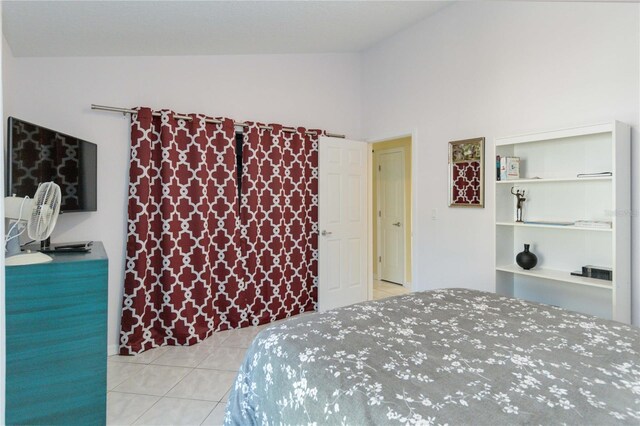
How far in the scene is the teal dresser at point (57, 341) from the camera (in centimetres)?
169

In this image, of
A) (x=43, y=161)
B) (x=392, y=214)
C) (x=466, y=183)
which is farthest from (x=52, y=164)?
(x=392, y=214)

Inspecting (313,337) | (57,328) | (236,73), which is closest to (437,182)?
(236,73)

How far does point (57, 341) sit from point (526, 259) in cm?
289

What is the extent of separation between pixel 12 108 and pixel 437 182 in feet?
11.3

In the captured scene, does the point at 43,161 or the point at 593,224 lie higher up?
the point at 43,161

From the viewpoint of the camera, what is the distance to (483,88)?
3135 mm

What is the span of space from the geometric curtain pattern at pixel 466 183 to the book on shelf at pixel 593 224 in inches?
33.4

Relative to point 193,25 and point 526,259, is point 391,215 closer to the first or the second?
point 526,259

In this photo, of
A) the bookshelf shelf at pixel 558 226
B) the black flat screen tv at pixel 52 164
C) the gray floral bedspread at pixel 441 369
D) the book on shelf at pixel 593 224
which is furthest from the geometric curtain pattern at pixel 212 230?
the book on shelf at pixel 593 224

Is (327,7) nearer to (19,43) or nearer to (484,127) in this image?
(484,127)

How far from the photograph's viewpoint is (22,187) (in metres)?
2.05

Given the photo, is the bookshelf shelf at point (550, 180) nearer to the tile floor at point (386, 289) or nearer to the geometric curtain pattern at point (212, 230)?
the geometric curtain pattern at point (212, 230)

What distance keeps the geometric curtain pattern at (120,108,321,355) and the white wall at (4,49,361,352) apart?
14 centimetres

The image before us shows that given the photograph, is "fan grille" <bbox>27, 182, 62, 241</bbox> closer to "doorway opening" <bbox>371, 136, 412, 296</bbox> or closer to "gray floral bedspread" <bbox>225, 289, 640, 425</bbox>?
"gray floral bedspread" <bbox>225, 289, 640, 425</bbox>
